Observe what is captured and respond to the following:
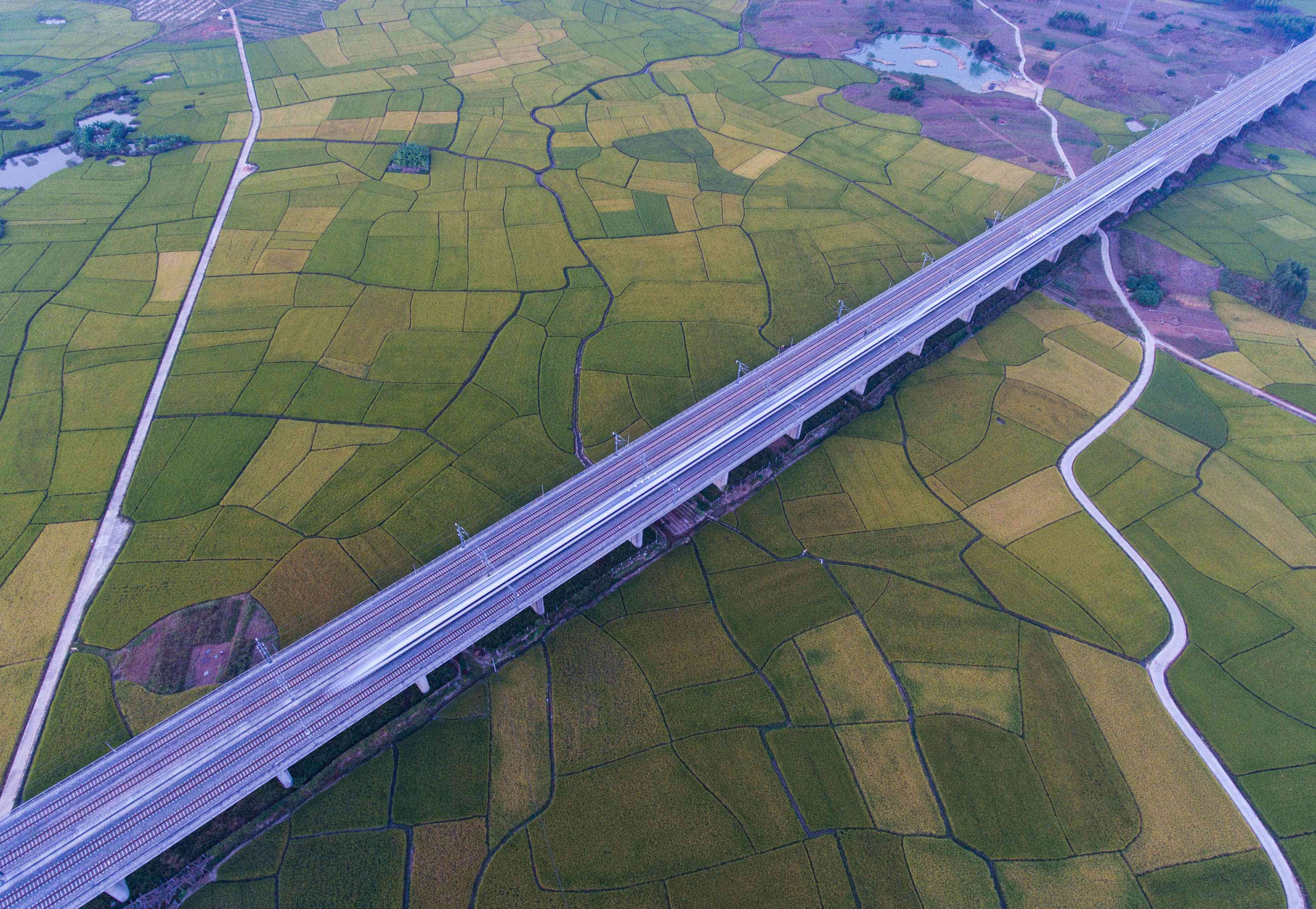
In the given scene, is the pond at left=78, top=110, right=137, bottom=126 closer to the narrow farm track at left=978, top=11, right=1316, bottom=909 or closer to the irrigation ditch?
the irrigation ditch

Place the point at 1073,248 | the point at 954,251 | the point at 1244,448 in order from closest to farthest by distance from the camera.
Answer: the point at 1244,448 < the point at 954,251 < the point at 1073,248

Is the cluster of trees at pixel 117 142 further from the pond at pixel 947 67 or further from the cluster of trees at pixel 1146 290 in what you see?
the cluster of trees at pixel 1146 290

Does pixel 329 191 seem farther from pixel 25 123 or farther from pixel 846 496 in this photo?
pixel 846 496

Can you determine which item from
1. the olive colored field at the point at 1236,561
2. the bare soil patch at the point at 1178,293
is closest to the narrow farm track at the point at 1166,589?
the olive colored field at the point at 1236,561

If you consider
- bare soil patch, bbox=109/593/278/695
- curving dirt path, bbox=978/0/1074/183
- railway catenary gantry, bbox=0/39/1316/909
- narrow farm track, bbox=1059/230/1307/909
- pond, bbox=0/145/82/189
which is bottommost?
narrow farm track, bbox=1059/230/1307/909

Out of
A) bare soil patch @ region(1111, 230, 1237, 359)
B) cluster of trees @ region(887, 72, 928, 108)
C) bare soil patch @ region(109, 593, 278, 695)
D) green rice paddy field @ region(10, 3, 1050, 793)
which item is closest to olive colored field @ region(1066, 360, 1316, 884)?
bare soil patch @ region(1111, 230, 1237, 359)

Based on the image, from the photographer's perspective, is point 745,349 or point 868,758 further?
point 745,349

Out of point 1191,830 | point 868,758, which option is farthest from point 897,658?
point 1191,830

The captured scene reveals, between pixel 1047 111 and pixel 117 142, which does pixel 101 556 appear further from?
pixel 1047 111
